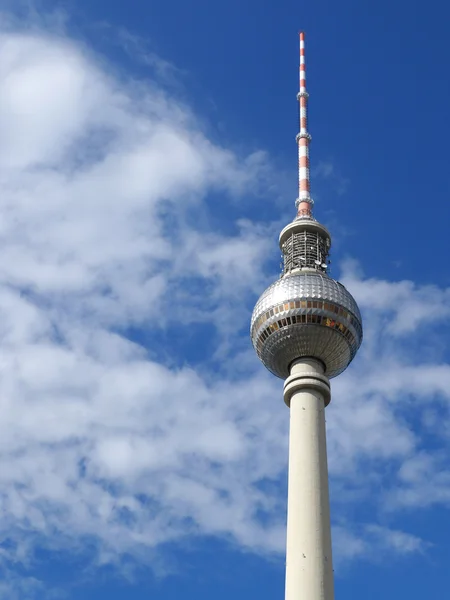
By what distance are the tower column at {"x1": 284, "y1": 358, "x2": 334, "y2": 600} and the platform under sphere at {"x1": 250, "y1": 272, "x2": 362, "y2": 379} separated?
1.50 m

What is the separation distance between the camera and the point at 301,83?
99062 mm

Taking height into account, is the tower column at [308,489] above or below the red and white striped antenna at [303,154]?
below

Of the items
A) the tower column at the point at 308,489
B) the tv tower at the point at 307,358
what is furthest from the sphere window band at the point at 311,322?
the tower column at the point at 308,489

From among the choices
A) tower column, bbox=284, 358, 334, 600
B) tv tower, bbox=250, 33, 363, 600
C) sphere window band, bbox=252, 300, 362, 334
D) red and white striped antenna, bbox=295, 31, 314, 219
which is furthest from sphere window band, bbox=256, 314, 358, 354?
red and white striped antenna, bbox=295, 31, 314, 219

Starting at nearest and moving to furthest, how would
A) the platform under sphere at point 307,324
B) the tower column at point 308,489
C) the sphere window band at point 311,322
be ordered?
the tower column at point 308,489, the sphere window band at point 311,322, the platform under sphere at point 307,324

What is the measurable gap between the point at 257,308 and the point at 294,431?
13.4 meters

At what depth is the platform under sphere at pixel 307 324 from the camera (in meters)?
79.5

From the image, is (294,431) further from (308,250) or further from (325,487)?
(308,250)

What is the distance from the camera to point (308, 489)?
70625 mm

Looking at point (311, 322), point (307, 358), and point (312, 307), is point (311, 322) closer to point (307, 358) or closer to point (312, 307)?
point (312, 307)

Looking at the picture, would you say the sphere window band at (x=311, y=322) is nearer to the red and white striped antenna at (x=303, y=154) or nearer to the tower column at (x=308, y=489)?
the tower column at (x=308, y=489)


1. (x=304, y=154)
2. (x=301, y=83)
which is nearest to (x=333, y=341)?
(x=304, y=154)

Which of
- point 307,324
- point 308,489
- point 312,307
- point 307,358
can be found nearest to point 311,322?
point 307,324

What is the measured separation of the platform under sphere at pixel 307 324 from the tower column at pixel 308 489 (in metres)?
1.50
